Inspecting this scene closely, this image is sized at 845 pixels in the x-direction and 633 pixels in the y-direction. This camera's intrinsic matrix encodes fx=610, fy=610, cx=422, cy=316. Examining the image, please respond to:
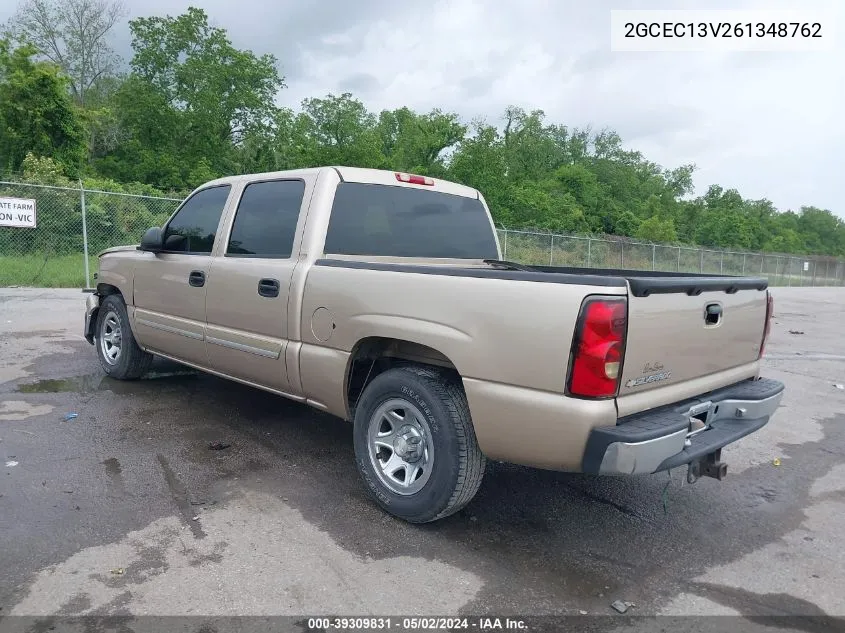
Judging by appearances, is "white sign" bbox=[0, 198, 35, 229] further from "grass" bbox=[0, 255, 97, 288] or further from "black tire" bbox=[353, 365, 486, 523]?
"black tire" bbox=[353, 365, 486, 523]

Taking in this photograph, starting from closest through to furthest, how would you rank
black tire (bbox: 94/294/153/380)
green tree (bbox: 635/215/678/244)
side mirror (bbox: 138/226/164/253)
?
side mirror (bbox: 138/226/164/253), black tire (bbox: 94/294/153/380), green tree (bbox: 635/215/678/244)

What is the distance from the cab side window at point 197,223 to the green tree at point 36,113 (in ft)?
83.1

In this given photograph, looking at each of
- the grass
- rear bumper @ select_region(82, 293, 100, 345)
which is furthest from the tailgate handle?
the grass

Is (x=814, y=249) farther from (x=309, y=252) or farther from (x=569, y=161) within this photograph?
(x=309, y=252)

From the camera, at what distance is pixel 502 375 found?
2.85m

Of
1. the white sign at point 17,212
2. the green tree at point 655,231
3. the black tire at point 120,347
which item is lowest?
the black tire at point 120,347

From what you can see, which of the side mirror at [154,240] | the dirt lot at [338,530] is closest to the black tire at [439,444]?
the dirt lot at [338,530]

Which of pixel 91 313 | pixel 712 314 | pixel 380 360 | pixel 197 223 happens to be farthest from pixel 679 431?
pixel 91 313

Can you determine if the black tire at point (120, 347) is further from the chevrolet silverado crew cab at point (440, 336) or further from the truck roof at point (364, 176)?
the truck roof at point (364, 176)

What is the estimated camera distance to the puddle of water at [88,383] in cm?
571

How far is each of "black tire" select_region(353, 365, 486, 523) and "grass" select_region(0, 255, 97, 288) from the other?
13.4m

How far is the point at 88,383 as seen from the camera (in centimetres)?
596

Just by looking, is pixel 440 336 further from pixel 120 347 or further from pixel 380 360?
pixel 120 347

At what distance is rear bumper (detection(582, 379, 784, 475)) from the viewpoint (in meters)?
2.62
